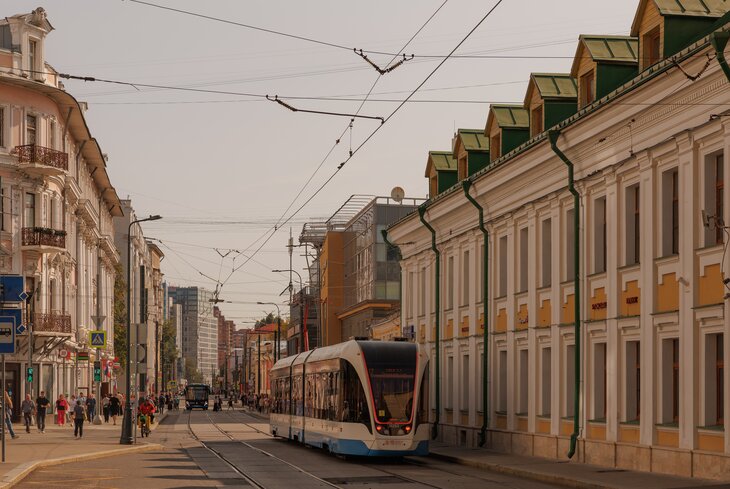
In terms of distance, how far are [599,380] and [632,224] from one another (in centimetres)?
397

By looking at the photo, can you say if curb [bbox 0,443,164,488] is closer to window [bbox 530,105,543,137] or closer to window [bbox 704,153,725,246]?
window [bbox 704,153,725,246]

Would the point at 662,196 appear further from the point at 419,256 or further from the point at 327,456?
the point at 419,256

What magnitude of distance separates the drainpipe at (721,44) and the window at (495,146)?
16.6 metres

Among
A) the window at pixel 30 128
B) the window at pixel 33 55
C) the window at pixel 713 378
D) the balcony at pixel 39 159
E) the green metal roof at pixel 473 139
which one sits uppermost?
the window at pixel 33 55

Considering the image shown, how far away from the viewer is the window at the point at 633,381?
90.0ft

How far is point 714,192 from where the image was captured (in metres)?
23.8

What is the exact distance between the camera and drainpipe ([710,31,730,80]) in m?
21.6

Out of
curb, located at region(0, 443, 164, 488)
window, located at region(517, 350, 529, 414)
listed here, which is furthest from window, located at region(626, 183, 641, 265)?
curb, located at region(0, 443, 164, 488)

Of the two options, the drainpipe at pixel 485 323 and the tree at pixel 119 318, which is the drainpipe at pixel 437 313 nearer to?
the drainpipe at pixel 485 323

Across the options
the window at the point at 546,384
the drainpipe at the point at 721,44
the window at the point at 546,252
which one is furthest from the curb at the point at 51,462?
the drainpipe at the point at 721,44

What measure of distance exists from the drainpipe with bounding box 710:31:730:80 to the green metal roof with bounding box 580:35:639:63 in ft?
23.4

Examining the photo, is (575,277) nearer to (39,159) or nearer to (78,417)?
(78,417)

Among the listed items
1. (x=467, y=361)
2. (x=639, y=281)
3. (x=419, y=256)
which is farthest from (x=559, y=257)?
(x=419, y=256)

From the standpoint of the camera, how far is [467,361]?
1654 inches
